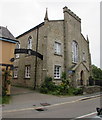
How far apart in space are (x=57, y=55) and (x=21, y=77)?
23.2ft

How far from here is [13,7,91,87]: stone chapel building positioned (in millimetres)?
16759

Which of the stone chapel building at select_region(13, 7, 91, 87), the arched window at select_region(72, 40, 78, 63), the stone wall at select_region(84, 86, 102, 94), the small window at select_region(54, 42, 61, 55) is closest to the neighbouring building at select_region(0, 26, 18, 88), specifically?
the stone chapel building at select_region(13, 7, 91, 87)

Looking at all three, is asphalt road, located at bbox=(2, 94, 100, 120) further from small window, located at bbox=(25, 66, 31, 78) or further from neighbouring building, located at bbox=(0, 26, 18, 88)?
small window, located at bbox=(25, 66, 31, 78)

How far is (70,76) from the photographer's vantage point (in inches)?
711

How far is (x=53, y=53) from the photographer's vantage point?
17.2 meters

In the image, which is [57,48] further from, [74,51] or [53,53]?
[74,51]

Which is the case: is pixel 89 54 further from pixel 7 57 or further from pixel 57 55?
pixel 7 57

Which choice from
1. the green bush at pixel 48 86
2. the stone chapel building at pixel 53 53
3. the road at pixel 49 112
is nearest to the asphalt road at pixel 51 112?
the road at pixel 49 112

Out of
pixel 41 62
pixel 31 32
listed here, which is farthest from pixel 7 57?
pixel 31 32

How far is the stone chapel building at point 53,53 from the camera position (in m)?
16.8

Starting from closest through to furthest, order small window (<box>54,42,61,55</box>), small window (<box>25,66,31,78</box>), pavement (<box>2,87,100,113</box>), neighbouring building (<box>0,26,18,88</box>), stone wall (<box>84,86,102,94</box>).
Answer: pavement (<box>2,87,100,113</box>)
neighbouring building (<box>0,26,18,88</box>)
stone wall (<box>84,86,102,94</box>)
small window (<box>54,42,61,55</box>)
small window (<box>25,66,31,78</box>)

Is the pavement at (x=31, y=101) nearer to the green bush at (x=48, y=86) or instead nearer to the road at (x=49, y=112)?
the road at (x=49, y=112)

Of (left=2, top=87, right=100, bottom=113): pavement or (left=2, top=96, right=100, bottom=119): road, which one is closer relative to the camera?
(left=2, top=96, right=100, bottom=119): road

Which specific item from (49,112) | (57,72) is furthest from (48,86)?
(49,112)
